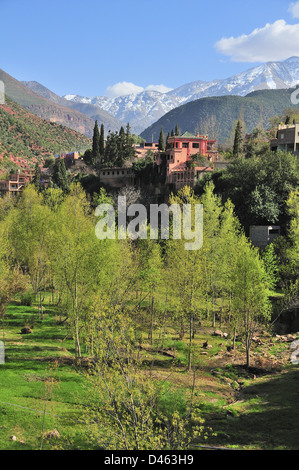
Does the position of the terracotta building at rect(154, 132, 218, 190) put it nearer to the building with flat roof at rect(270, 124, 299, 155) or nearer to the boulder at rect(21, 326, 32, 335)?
the building with flat roof at rect(270, 124, 299, 155)

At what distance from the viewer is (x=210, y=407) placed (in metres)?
19.6

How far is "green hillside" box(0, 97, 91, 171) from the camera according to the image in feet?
404

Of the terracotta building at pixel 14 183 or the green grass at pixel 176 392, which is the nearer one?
the green grass at pixel 176 392

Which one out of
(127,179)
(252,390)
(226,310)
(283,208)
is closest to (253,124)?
(127,179)

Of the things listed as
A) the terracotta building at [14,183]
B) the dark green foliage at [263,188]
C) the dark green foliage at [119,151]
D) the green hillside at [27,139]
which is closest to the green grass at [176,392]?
the dark green foliage at [263,188]

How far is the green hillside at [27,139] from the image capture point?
404 ft

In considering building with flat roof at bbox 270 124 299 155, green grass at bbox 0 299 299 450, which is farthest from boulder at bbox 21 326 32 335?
building with flat roof at bbox 270 124 299 155

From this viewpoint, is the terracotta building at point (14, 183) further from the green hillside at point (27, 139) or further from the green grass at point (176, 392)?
the green grass at point (176, 392)

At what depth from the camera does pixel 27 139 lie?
451ft

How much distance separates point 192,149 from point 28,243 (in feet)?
116

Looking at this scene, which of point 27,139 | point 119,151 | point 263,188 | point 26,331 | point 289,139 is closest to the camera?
point 26,331

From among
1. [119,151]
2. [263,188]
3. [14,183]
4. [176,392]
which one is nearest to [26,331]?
[176,392]

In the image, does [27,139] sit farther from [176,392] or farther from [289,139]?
[176,392]
